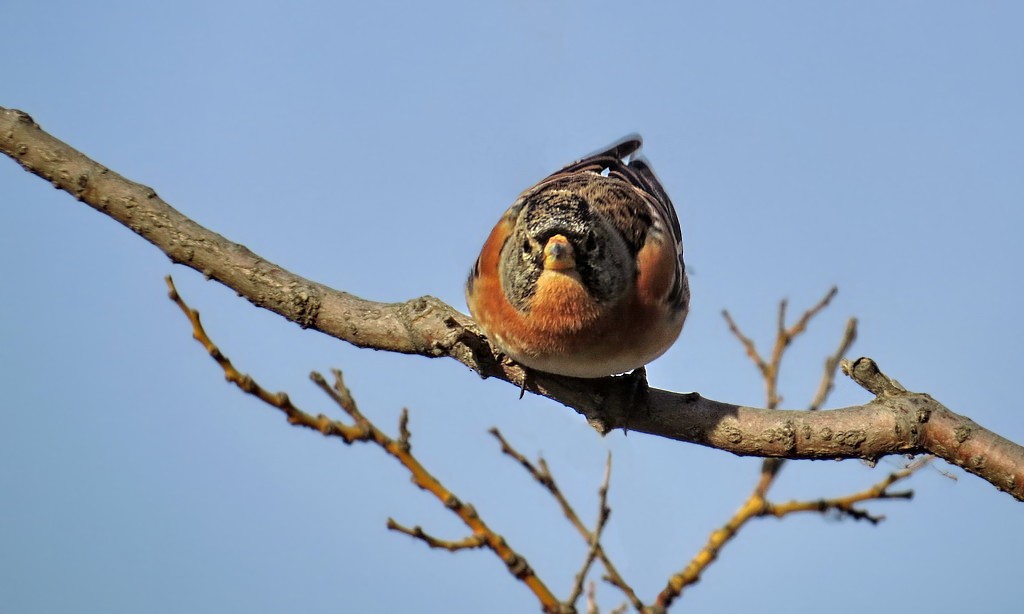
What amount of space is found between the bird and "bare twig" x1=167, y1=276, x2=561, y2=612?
811mm

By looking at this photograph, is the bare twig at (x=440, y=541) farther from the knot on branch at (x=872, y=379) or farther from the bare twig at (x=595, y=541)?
the knot on branch at (x=872, y=379)

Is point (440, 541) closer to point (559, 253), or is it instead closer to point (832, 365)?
point (559, 253)

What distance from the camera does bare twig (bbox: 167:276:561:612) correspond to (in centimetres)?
279

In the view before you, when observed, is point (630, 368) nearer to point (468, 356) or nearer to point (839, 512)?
point (468, 356)

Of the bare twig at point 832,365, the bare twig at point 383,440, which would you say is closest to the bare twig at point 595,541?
the bare twig at point 383,440

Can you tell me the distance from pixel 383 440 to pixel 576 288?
100 cm

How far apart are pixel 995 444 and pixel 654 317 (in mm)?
1236

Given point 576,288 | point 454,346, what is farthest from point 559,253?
Answer: point 454,346

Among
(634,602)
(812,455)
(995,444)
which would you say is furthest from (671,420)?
(995,444)

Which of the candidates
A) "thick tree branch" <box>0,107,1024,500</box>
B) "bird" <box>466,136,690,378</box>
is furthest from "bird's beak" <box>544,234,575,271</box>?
"thick tree branch" <box>0,107,1024,500</box>

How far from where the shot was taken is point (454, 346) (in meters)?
3.61

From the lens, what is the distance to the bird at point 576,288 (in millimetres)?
3539

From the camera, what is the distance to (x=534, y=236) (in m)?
3.53

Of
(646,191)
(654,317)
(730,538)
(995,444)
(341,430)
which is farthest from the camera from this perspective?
(646,191)
